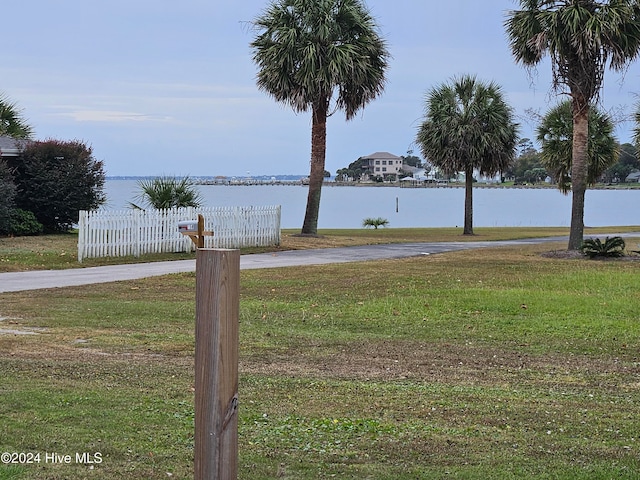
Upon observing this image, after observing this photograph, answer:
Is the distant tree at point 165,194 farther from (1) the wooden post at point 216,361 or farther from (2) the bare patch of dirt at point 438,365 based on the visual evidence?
(1) the wooden post at point 216,361

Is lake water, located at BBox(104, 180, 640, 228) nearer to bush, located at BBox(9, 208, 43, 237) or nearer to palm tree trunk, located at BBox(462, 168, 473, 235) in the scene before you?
bush, located at BBox(9, 208, 43, 237)

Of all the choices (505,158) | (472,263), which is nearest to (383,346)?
(472,263)

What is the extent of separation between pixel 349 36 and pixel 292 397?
1042 inches

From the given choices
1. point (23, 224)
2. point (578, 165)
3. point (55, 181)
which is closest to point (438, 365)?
point (578, 165)

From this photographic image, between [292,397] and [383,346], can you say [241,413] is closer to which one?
[292,397]

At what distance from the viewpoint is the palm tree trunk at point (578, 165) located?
82.3 feet

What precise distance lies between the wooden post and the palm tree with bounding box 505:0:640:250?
21753mm

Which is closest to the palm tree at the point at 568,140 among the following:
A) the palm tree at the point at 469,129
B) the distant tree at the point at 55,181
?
the palm tree at the point at 469,129

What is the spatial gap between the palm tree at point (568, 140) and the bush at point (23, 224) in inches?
1121

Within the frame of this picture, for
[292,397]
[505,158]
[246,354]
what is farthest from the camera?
[505,158]

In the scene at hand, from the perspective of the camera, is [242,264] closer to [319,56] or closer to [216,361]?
[319,56]

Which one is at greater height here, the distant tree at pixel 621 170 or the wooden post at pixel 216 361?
the distant tree at pixel 621 170

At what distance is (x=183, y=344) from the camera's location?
34.6ft

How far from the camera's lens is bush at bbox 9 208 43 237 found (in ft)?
86.6
